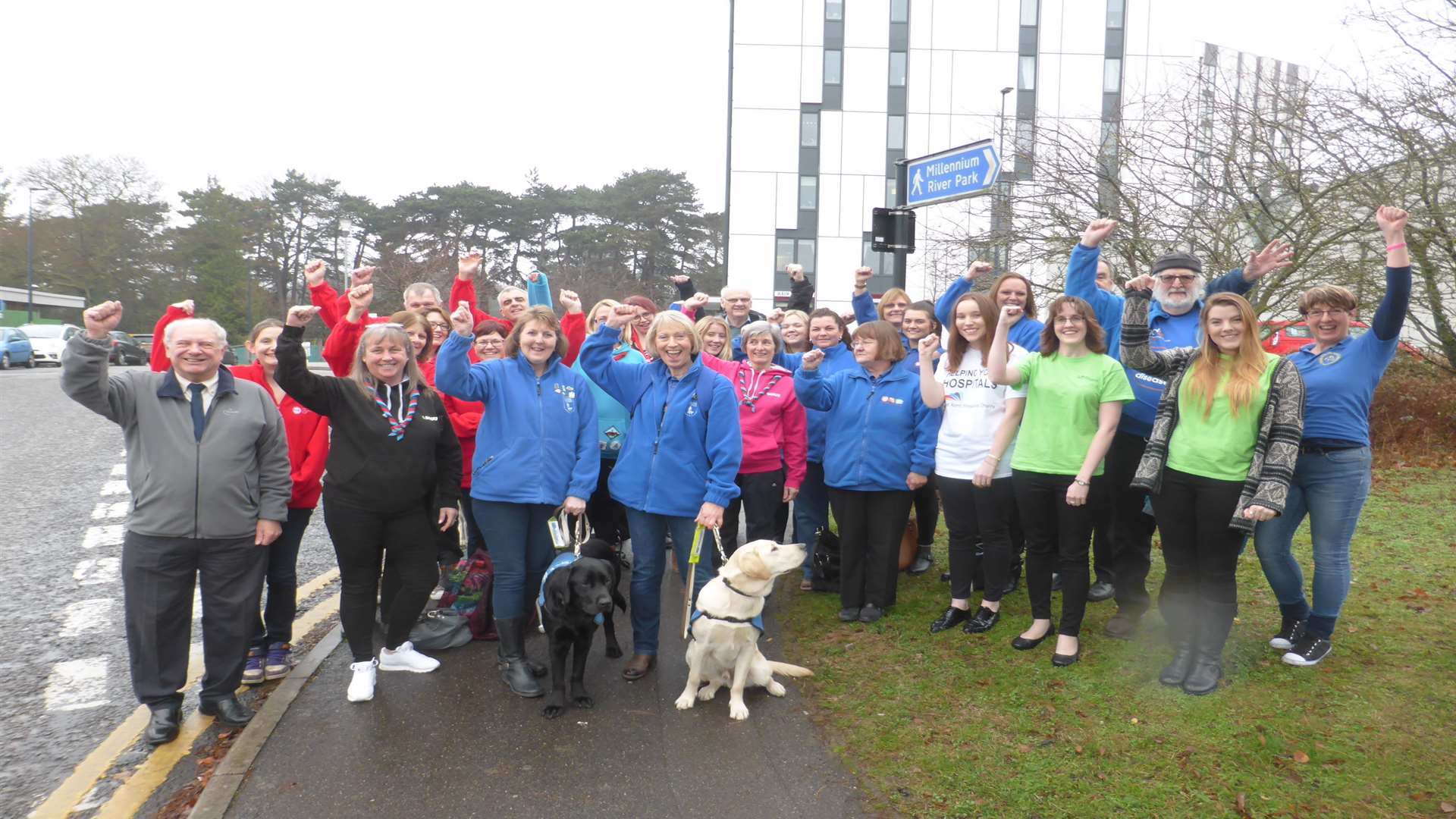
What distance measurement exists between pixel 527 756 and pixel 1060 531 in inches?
114

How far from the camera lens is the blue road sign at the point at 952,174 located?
24.7 feet

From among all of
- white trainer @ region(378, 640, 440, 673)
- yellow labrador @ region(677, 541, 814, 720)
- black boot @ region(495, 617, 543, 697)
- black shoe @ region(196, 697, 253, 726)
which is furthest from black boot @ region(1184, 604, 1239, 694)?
black shoe @ region(196, 697, 253, 726)

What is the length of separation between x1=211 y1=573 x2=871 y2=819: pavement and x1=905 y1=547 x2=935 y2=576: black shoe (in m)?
2.09

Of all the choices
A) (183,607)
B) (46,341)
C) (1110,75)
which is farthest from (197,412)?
(46,341)

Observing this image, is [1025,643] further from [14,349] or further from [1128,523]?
[14,349]

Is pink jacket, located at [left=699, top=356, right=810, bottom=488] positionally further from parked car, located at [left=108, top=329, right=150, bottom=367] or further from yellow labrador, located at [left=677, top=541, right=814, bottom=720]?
parked car, located at [left=108, top=329, right=150, bottom=367]

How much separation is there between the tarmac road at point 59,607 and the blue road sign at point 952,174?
6.41 meters

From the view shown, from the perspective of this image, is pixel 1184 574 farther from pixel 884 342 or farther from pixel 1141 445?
pixel 884 342

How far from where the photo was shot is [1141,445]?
495 cm

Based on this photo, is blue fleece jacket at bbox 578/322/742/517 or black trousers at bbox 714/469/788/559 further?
black trousers at bbox 714/469/788/559

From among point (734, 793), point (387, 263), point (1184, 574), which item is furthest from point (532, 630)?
point (387, 263)

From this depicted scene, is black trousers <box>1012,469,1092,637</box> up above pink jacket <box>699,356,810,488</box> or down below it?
below

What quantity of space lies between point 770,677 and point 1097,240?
9.69 ft

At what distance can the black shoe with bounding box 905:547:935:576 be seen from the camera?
257 inches
